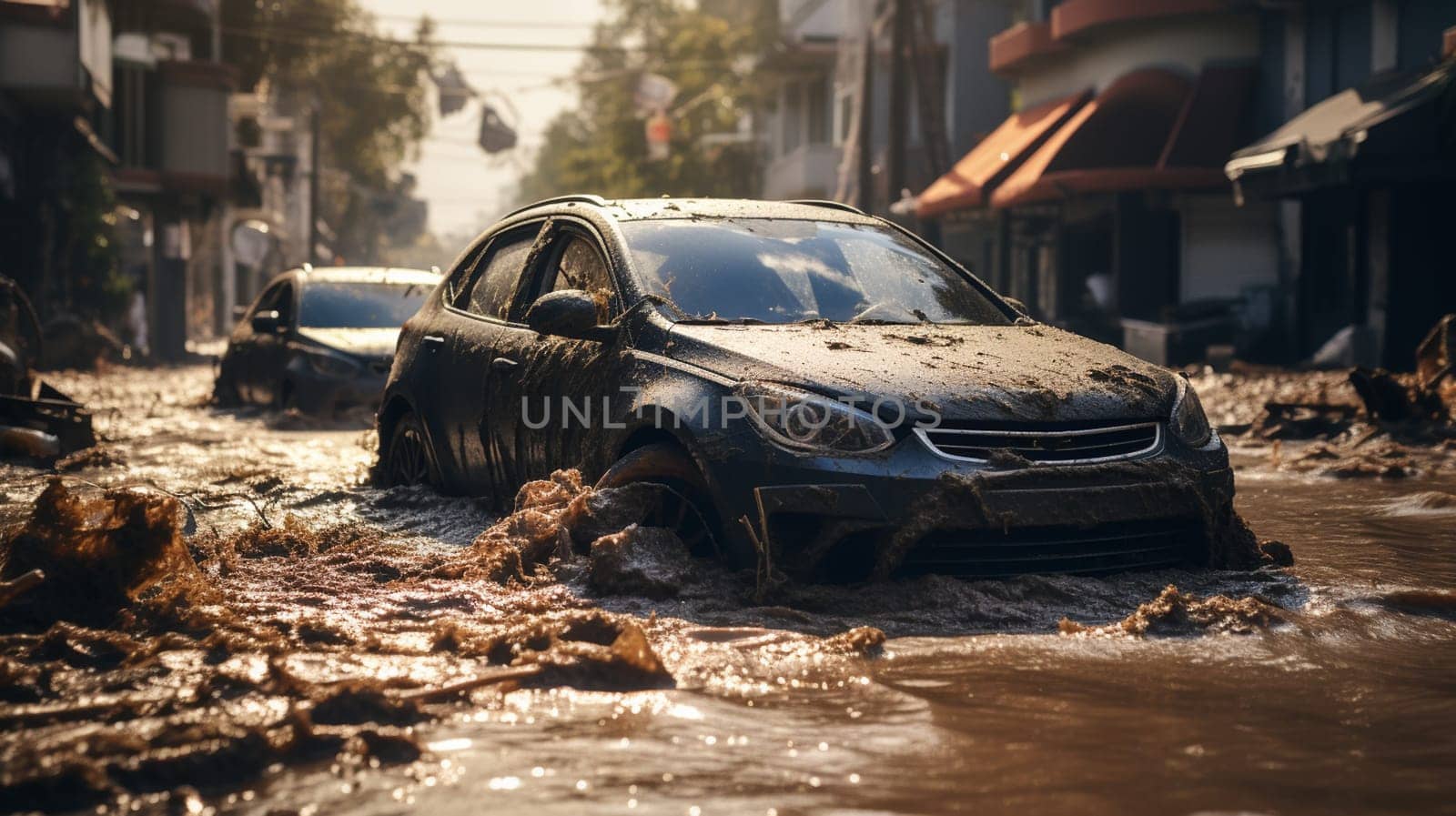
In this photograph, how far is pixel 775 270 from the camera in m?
6.69

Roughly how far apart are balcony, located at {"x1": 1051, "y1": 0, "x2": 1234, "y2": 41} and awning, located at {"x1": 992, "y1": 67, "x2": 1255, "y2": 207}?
83cm

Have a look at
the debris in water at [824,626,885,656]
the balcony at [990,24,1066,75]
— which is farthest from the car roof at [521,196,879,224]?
the balcony at [990,24,1066,75]

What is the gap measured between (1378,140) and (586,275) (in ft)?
43.6

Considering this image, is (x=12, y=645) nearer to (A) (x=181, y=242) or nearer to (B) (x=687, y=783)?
(B) (x=687, y=783)

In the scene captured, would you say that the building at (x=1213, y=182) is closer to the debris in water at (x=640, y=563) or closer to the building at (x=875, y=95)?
the building at (x=875, y=95)

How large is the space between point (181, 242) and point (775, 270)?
118 feet

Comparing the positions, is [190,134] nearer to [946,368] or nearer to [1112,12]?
[1112,12]

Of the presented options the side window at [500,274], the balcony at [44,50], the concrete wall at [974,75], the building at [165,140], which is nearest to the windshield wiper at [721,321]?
the side window at [500,274]

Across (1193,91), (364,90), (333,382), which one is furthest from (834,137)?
(333,382)

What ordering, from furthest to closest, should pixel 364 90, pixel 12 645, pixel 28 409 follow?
pixel 364 90, pixel 28 409, pixel 12 645

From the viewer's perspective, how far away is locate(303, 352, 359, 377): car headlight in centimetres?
1404

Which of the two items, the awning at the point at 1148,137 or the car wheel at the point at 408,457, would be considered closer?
the car wheel at the point at 408,457

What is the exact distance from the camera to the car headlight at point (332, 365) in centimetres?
1404

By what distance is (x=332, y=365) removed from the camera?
14125 mm
